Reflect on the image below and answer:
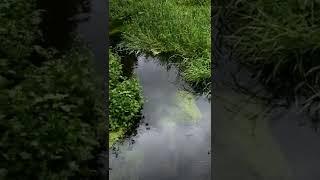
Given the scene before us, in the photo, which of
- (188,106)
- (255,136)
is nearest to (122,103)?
(188,106)

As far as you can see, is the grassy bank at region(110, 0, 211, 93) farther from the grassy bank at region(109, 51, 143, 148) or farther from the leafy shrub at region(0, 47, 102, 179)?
the leafy shrub at region(0, 47, 102, 179)

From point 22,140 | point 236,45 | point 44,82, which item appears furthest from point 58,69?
point 236,45

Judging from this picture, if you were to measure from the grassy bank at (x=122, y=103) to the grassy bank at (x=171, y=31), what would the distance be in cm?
110

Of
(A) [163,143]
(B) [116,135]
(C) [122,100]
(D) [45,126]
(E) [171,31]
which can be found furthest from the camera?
(E) [171,31]

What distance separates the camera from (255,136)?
3426mm

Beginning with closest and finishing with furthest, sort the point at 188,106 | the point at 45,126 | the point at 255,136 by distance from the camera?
the point at 45,126
the point at 255,136
the point at 188,106

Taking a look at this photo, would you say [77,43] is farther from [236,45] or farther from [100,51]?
[236,45]

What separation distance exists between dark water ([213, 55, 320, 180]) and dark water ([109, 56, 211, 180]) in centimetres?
312

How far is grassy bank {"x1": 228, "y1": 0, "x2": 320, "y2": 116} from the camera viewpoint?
3.07 meters

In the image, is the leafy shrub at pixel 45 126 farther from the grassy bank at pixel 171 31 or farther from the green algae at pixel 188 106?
the grassy bank at pixel 171 31

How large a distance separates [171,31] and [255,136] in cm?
636

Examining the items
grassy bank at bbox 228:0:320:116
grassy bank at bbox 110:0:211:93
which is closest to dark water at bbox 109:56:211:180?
grassy bank at bbox 110:0:211:93

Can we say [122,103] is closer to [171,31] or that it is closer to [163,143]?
[163,143]

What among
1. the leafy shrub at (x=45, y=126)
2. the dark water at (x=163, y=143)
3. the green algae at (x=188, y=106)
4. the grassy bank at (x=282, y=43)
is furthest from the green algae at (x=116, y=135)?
the grassy bank at (x=282, y=43)
